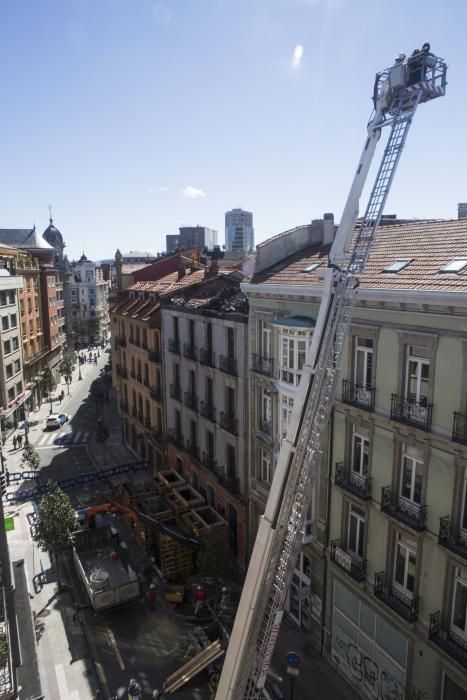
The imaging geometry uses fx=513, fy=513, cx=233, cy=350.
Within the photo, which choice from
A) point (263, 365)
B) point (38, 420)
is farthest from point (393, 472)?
point (38, 420)

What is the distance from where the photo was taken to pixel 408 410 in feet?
61.7

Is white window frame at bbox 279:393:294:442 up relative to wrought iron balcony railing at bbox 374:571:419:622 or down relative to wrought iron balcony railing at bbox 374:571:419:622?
up

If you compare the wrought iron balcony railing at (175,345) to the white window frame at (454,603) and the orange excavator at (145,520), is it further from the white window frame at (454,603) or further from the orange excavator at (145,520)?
the white window frame at (454,603)

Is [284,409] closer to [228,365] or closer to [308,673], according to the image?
[228,365]

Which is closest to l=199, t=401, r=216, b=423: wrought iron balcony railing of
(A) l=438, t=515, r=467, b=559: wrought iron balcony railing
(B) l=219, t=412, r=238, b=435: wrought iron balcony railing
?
(B) l=219, t=412, r=238, b=435: wrought iron balcony railing

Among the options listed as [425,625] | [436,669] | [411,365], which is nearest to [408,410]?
[411,365]

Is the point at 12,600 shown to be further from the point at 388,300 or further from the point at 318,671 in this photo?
the point at 388,300

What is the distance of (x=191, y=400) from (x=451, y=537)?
22146 mm

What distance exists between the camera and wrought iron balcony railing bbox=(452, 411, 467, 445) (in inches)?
653

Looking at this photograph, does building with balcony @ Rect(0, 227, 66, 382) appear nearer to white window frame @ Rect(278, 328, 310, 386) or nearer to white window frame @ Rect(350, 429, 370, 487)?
white window frame @ Rect(278, 328, 310, 386)

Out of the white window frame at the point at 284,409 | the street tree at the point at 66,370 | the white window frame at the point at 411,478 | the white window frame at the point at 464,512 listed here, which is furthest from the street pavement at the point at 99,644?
the street tree at the point at 66,370

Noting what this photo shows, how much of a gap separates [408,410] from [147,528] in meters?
20.6

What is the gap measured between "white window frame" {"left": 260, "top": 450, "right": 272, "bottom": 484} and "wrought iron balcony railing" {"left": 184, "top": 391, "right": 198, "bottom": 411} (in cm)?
865

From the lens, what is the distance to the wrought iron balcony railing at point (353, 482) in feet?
68.5
